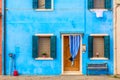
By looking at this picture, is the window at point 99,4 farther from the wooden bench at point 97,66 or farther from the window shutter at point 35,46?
the window shutter at point 35,46

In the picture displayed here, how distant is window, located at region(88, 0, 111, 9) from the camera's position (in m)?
29.4

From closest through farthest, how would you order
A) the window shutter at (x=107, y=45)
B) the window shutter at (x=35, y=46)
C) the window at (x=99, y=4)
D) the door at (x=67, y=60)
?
the window shutter at (x=35, y=46) < the window shutter at (x=107, y=45) < the window at (x=99, y=4) < the door at (x=67, y=60)

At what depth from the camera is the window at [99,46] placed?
29294mm

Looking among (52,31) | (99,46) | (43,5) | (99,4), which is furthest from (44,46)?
(99,4)

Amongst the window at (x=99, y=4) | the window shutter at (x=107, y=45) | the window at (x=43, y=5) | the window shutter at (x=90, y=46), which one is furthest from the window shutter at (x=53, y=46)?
the window shutter at (x=107, y=45)

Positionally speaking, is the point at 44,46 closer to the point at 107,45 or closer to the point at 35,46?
the point at 35,46

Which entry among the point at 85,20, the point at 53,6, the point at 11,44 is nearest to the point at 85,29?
the point at 85,20

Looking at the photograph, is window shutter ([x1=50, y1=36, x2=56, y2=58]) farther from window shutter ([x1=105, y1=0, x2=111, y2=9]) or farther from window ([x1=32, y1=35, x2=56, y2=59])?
window shutter ([x1=105, y1=0, x2=111, y2=9])

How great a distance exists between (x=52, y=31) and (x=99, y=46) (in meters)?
3.27

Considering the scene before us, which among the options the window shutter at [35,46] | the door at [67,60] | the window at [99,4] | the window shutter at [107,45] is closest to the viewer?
the window shutter at [35,46]

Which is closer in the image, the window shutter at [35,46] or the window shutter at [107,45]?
the window shutter at [35,46]

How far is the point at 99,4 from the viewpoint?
29719 mm

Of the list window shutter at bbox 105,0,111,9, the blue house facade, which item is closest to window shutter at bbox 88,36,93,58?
the blue house facade

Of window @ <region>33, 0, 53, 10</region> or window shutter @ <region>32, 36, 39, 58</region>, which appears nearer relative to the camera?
window shutter @ <region>32, 36, 39, 58</region>
